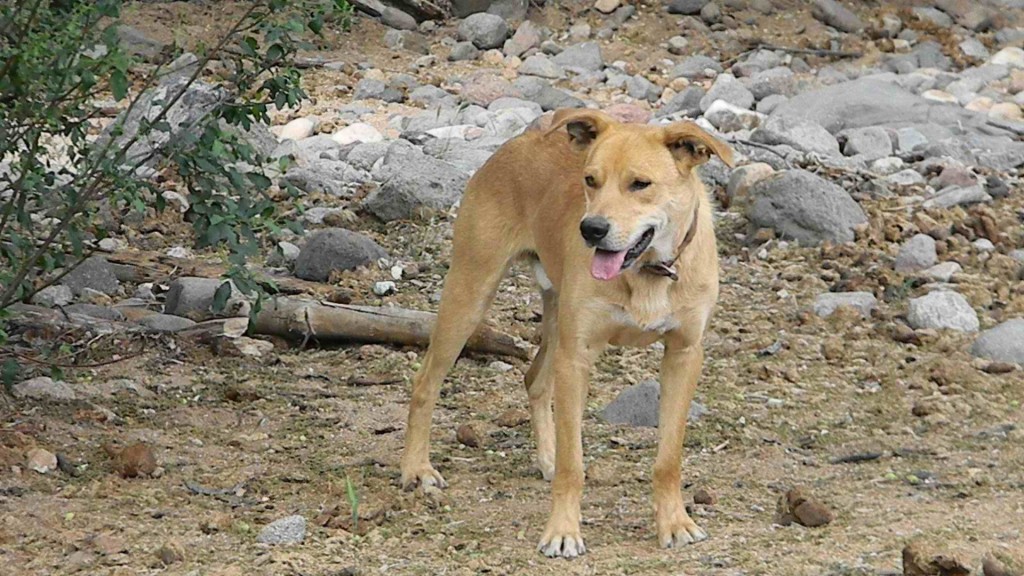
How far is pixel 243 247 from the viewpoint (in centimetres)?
608

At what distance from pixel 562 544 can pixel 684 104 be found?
394 inches

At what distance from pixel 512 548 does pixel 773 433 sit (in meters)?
1.96

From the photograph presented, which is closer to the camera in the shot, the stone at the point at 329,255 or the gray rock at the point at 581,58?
the stone at the point at 329,255

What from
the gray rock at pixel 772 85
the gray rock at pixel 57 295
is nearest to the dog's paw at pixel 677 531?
the gray rock at pixel 57 295

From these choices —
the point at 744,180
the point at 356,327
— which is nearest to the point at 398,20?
the point at 744,180

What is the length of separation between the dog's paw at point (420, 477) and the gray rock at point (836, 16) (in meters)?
13.5

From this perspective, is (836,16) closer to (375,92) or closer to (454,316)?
(375,92)

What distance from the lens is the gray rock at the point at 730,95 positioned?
14781mm

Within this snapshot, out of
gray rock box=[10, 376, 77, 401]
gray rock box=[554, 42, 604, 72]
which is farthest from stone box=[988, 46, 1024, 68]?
gray rock box=[10, 376, 77, 401]

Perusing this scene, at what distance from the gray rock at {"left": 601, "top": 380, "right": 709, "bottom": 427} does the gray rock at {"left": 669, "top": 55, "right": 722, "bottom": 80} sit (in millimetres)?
10071

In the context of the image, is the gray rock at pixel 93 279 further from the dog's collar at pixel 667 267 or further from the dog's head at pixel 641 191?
the dog's collar at pixel 667 267

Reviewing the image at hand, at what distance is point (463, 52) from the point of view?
17297 mm

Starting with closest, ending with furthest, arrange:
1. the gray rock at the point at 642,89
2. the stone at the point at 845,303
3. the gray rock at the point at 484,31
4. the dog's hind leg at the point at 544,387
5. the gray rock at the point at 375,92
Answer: the dog's hind leg at the point at 544,387
the stone at the point at 845,303
the gray rock at the point at 375,92
the gray rock at the point at 642,89
the gray rock at the point at 484,31

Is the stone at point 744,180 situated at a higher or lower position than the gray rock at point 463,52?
higher
